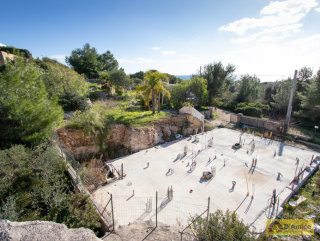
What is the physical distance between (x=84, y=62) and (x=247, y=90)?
37717mm

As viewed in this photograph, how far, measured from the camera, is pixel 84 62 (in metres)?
39.1

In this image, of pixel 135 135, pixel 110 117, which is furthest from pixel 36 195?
pixel 110 117

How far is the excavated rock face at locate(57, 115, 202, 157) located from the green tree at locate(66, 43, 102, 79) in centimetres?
3031

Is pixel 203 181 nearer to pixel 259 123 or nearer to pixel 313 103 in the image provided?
pixel 259 123

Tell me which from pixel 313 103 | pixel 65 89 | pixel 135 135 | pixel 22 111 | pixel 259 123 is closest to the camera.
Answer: pixel 22 111

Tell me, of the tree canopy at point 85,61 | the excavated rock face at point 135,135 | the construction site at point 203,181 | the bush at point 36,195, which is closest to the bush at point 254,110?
the construction site at point 203,181

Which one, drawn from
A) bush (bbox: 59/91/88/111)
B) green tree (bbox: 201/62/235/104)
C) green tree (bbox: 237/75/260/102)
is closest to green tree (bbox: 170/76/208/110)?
green tree (bbox: 201/62/235/104)

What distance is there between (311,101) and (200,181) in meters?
20.5

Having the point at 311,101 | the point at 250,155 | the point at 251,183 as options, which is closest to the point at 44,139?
the point at 251,183

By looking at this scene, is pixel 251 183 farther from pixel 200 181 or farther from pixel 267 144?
pixel 267 144

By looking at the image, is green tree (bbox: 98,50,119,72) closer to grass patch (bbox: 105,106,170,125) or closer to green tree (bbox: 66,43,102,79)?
green tree (bbox: 66,43,102,79)

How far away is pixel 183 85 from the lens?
23.5 metres

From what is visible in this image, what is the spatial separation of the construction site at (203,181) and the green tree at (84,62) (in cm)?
3295

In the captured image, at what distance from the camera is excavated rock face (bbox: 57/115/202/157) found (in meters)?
12.8
